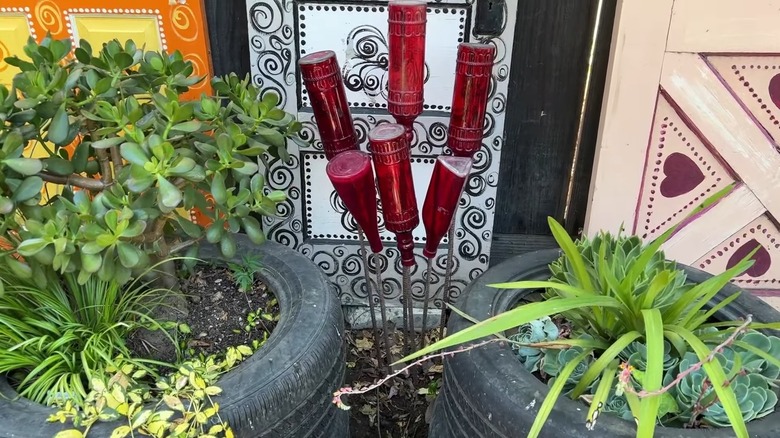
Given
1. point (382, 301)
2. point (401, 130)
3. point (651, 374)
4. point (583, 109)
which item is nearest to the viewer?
point (651, 374)

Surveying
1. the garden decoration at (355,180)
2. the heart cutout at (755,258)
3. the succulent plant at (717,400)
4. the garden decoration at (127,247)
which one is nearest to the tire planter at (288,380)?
the garden decoration at (127,247)

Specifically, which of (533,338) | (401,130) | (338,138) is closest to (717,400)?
(533,338)

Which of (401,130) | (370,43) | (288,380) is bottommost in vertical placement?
(288,380)

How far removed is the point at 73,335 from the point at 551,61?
1.38 m

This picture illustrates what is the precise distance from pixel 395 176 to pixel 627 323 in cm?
56

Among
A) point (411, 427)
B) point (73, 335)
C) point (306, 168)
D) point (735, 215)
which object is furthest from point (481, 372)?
point (735, 215)

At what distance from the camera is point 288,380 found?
1.16m

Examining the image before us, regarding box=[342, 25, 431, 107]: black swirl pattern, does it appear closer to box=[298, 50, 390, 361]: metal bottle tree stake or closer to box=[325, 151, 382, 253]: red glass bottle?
box=[298, 50, 390, 361]: metal bottle tree stake

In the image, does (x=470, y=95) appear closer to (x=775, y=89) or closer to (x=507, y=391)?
(x=507, y=391)

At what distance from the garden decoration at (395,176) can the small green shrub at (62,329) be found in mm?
540

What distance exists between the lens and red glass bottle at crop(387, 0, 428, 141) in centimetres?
126

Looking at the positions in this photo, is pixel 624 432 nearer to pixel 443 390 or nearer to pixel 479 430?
pixel 479 430

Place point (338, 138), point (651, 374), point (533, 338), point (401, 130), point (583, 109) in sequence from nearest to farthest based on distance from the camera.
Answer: point (651, 374), point (533, 338), point (401, 130), point (338, 138), point (583, 109)

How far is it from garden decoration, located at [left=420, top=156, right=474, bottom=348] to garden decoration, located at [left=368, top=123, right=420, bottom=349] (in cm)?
4
